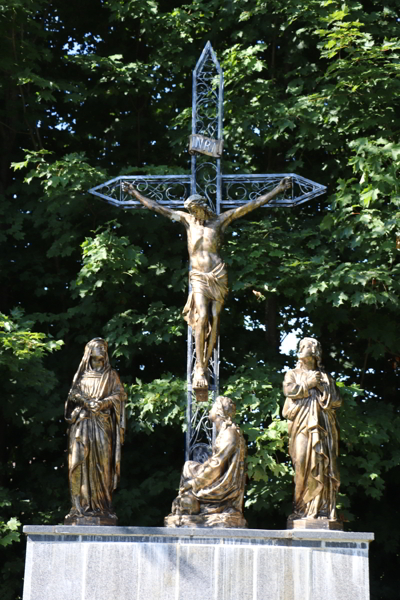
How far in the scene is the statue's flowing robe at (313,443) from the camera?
9.73 m

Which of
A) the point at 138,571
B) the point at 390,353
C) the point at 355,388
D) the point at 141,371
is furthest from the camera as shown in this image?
the point at 141,371

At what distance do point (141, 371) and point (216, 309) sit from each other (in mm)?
4358

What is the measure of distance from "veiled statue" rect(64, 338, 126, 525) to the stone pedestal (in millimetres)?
555

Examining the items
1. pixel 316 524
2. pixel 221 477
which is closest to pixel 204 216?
pixel 221 477

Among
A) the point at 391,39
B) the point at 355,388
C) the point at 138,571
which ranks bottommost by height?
the point at 138,571

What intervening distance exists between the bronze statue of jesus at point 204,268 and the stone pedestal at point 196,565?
1.70 m

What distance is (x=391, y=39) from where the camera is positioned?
44.5 feet

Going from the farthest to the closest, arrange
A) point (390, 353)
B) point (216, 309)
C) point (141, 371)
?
1. point (141, 371)
2. point (390, 353)
3. point (216, 309)

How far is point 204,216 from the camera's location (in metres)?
11.0

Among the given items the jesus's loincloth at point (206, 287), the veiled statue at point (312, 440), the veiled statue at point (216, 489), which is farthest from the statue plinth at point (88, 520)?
the jesus's loincloth at point (206, 287)

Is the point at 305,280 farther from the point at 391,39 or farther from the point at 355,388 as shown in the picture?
the point at 391,39

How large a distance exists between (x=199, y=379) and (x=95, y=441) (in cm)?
117

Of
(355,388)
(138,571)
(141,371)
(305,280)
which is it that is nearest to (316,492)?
(138,571)

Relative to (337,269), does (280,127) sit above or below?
above
